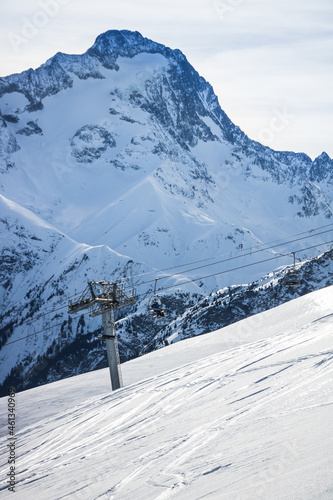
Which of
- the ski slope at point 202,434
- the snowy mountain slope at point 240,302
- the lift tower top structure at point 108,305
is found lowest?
the ski slope at point 202,434

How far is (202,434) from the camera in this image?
14859mm

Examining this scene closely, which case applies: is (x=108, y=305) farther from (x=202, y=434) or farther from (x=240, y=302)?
(x=240, y=302)

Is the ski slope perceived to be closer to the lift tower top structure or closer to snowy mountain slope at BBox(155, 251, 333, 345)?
the lift tower top structure

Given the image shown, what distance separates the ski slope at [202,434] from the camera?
428 inches

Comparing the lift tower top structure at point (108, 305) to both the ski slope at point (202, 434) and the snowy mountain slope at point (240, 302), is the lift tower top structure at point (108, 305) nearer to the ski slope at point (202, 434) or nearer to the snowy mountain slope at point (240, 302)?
the ski slope at point (202, 434)

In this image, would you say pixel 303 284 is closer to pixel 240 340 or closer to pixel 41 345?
pixel 41 345

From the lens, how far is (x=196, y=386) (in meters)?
21.5

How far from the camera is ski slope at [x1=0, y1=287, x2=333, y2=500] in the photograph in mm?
10875

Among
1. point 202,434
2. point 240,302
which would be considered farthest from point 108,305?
point 240,302

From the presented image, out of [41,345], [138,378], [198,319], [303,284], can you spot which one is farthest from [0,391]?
[138,378]

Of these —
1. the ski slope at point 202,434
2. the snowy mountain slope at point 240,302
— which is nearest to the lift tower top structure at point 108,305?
the ski slope at point 202,434

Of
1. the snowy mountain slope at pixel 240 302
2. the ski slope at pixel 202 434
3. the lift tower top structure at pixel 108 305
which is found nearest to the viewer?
the ski slope at pixel 202 434

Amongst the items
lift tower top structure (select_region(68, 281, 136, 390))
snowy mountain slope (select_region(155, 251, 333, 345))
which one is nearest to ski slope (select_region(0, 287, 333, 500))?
lift tower top structure (select_region(68, 281, 136, 390))

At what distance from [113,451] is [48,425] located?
885 cm
